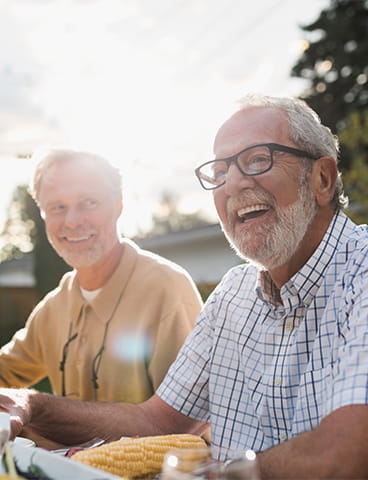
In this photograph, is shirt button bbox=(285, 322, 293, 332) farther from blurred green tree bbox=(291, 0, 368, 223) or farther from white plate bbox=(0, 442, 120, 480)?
blurred green tree bbox=(291, 0, 368, 223)

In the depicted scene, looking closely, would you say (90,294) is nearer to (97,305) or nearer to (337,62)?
(97,305)

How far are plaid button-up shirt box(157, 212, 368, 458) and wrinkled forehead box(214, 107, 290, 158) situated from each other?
0.37 metres

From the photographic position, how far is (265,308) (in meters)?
2.04

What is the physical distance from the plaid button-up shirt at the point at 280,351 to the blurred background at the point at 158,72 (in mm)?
6578

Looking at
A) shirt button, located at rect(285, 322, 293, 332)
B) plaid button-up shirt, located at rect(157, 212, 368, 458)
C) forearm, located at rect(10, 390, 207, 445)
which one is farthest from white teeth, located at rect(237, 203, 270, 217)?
forearm, located at rect(10, 390, 207, 445)

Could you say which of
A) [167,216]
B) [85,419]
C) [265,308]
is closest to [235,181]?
[265,308]

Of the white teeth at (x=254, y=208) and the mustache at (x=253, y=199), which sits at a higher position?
the mustache at (x=253, y=199)

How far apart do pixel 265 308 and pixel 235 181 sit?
0.46 meters

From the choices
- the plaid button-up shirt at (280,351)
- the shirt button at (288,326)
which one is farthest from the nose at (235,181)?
the shirt button at (288,326)

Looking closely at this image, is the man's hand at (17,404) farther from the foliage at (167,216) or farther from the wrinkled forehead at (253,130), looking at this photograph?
the foliage at (167,216)

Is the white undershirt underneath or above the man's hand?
above

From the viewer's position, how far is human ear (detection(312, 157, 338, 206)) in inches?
81.0

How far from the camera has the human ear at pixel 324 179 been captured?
2059 millimetres

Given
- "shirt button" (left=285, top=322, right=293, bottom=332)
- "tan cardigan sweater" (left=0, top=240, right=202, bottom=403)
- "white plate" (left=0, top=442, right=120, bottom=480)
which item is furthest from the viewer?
"tan cardigan sweater" (left=0, top=240, right=202, bottom=403)
